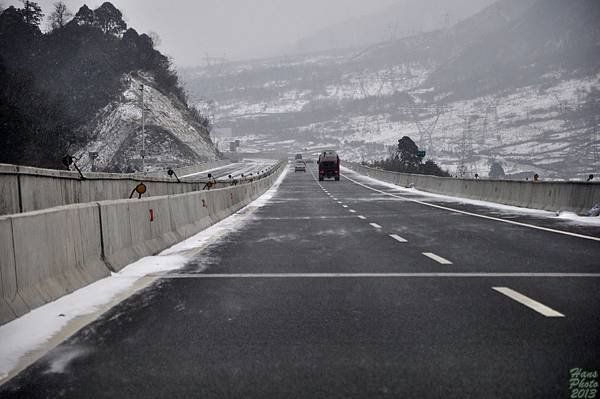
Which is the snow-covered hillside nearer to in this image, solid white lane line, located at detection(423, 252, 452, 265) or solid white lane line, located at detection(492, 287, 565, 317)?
solid white lane line, located at detection(423, 252, 452, 265)

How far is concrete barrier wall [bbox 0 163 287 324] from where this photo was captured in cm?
620

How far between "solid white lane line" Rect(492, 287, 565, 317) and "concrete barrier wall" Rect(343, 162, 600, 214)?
12.5 meters

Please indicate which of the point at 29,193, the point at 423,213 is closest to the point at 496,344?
the point at 423,213

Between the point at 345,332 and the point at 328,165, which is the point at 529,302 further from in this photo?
the point at 328,165

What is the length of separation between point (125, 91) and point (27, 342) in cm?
10352

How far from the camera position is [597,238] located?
1329cm

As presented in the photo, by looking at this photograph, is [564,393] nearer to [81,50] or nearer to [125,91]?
[125,91]

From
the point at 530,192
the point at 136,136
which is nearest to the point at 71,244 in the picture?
the point at 530,192

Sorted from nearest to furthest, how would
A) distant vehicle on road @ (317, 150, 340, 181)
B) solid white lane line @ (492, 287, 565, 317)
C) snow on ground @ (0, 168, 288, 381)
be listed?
snow on ground @ (0, 168, 288, 381)
solid white lane line @ (492, 287, 565, 317)
distant vehicle on road @ (317, 150, 340, 181)

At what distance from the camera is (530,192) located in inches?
949

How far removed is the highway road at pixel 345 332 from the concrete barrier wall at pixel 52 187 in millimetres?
17512

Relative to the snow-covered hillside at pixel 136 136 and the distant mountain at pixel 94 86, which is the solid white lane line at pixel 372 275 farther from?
the snow-covered hillside at pixel 136 136

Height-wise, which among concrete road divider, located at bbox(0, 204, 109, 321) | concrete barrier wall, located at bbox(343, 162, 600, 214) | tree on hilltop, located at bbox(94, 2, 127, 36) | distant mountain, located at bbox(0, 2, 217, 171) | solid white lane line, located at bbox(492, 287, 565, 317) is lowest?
concrete barrier wall, located at bbox(343, 162, 600, 214)

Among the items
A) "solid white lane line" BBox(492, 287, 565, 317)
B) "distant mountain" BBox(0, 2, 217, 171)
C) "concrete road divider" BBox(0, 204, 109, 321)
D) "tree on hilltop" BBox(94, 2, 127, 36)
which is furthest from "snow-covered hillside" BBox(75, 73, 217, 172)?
"solid white lane line" BBox(492, 287, 565, 317)
